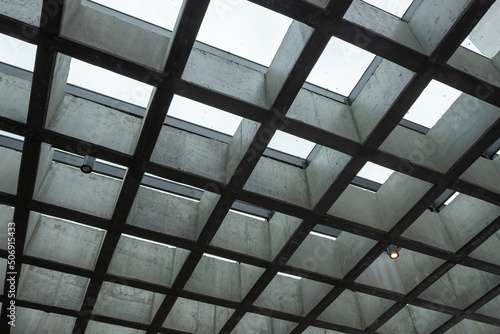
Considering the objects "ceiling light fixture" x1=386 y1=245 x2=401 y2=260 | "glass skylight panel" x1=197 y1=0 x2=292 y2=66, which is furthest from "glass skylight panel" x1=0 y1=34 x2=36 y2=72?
"ceiling light fixture" x1=386 y1=245 x2=401 y2=260

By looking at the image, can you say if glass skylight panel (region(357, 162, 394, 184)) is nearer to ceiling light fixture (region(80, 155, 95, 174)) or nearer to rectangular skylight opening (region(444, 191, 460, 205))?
rectangular skylight opening (region(444, 191, 460, 205))

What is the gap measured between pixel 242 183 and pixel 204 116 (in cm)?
218

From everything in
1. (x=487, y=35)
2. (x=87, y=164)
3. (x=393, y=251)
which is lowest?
(x=393, y=251)

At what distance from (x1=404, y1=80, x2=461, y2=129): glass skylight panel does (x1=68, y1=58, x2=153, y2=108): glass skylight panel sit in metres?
6.60

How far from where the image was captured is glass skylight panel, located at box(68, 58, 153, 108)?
33.2 ft

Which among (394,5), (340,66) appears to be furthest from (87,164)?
(394,5)

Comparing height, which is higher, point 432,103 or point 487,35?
point 432,103

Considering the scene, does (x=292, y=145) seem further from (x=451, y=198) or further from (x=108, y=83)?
(x=451, y=198)

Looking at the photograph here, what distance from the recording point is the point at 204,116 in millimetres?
11078

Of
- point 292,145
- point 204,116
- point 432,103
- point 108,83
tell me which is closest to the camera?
point 108,83

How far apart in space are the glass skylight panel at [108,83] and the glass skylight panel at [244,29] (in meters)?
2.01

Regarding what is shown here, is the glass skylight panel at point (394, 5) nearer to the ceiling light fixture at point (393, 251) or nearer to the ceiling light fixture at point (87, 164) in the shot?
the ceiling light fixture at point (393, 251)

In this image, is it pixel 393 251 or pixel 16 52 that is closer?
pixel 16 52

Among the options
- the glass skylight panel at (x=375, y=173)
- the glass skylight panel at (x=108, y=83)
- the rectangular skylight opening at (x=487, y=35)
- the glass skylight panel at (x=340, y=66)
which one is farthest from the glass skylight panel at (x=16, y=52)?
the rectangular skylight opening at (x=487, y=35)
